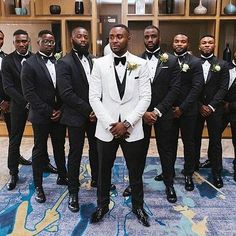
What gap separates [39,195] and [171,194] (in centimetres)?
130

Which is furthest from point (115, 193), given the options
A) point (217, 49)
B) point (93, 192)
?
point (217, 49)

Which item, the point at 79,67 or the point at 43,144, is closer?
the point at 79,67

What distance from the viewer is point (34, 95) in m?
2.81

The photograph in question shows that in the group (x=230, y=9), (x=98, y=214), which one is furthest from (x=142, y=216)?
(x=230, y=9)

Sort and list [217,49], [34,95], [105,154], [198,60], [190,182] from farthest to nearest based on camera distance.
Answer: [217,49], [190,182], [198,60], [34,95], [105,154]

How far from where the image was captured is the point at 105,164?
260 centimetres

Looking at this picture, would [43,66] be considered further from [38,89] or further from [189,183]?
[189,183]

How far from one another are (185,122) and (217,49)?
2.29 meters

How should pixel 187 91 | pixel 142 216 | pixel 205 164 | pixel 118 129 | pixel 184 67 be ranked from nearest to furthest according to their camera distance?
1. pixel 118 129
2. pixel 142 216
3. pixel 184 67
4. pixel 187 91
5. pixel 205 164

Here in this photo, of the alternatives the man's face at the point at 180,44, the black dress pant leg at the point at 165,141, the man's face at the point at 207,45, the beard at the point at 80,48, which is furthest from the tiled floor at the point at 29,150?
the beard at the point at 80,48

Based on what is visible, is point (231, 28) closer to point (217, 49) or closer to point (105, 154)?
point (217, 49)

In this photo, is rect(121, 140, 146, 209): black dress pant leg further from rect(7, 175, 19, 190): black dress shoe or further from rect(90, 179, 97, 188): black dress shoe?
rect(7, 175, 19, 190): black dress shoe

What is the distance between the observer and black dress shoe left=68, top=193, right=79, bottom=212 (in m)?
2.85

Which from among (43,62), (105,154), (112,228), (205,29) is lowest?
(112,228)
